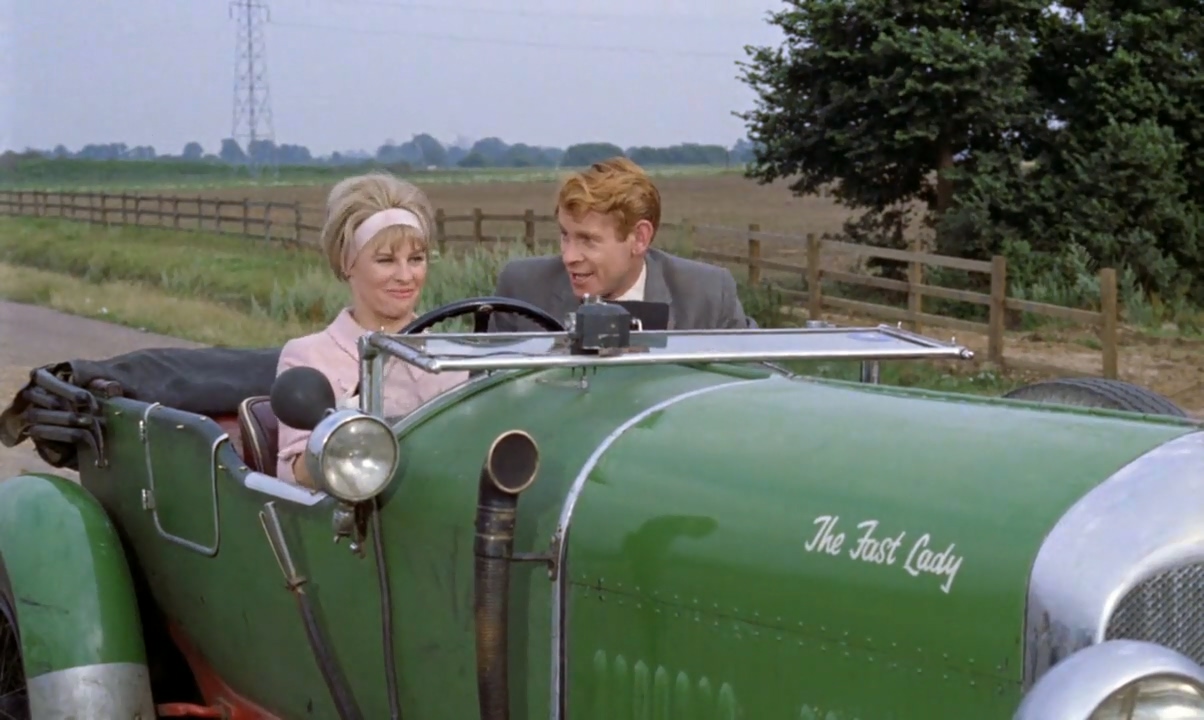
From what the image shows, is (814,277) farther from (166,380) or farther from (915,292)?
(166,380)

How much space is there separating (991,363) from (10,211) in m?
37.6

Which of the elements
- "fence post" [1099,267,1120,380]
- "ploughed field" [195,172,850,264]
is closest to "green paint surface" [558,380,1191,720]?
"fence post" [1099,267,1120,380]

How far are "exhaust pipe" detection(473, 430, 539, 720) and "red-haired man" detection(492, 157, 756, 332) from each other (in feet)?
4.25

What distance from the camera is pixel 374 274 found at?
11.6 feet

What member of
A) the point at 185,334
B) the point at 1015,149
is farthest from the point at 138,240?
the point at 1015,149

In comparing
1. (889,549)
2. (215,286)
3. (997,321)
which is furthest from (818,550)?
(215,286)

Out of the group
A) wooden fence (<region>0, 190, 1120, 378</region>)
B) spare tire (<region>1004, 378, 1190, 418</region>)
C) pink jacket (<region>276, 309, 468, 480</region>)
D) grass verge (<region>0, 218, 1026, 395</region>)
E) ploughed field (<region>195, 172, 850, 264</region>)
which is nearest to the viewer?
spare tire (<region>1004, 378, 1190, 418</region>)

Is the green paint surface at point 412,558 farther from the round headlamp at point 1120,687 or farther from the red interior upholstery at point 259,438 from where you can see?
the round headlamp at point 1120,687

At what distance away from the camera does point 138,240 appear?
115ft

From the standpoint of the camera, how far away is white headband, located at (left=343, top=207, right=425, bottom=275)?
3.54 metres

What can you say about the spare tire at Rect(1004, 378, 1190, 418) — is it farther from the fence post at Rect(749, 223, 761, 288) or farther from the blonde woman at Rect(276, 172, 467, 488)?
the fence post at Rect(749, 223, 761, 288)

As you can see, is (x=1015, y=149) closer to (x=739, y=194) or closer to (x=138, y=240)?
(x=138, y=240)

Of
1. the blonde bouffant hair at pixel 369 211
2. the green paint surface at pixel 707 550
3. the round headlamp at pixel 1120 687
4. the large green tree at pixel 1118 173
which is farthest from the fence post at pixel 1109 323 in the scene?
the round headlamp at pixel 1120 687

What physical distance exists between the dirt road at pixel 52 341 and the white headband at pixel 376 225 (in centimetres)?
934
